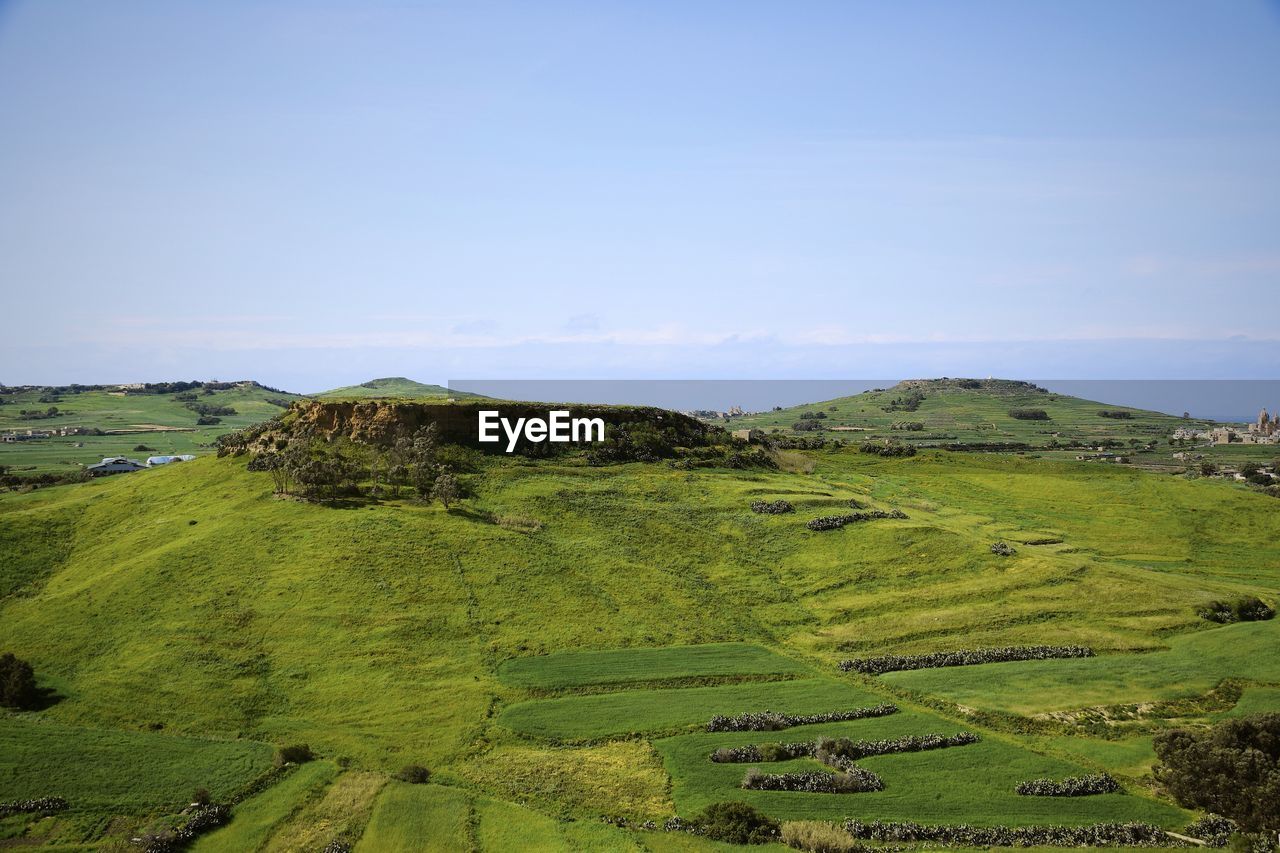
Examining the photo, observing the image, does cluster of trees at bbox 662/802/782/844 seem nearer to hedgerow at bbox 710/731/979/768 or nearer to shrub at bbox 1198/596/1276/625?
hedgerow at bbox 710/731/979/768

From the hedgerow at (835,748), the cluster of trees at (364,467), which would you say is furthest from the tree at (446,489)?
the hedgerow at (835,748)

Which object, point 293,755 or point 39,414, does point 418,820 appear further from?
point 39,414

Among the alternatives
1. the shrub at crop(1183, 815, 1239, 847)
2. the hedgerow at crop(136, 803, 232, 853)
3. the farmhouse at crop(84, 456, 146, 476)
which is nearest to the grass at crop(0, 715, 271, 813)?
the hedgerow at crop(136, 803, 232, 853)

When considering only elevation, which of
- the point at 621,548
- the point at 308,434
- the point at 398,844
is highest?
the point at 308,434

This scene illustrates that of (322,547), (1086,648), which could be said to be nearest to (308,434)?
(322,547)

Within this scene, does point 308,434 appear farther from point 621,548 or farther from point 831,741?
point 831,741

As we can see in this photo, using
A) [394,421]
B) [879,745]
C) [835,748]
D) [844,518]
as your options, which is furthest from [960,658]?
[394,421]
